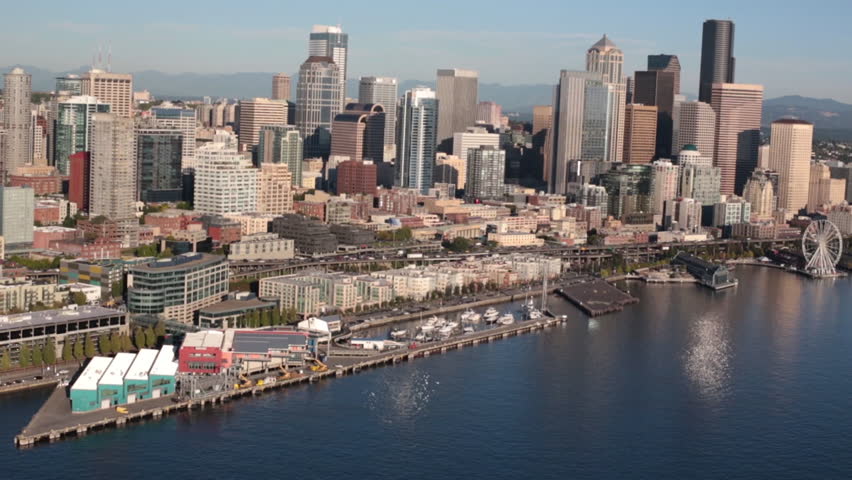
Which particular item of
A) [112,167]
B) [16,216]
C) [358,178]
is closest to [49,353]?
[16,216]

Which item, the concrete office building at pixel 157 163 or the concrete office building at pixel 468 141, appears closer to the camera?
the concrete office building at pixel 157 163

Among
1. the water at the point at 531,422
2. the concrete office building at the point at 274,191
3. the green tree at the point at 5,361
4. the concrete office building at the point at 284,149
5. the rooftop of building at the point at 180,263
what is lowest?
the water at the point at 531,422

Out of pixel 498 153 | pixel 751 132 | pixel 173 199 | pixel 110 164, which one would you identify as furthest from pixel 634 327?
pixel 751 132

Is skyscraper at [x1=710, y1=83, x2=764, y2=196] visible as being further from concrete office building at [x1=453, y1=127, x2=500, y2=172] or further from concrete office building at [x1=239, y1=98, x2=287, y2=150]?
concrete office building at [x1=239, y1=98, x2=287, y2=150]

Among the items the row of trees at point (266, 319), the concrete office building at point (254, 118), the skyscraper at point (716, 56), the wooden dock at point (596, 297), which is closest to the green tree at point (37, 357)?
the row of trees at point (266, 319)

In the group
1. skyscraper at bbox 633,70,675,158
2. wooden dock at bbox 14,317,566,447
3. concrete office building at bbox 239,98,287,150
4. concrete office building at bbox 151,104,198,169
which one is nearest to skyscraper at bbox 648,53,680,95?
skyscraper at bbox 633,70,675,158

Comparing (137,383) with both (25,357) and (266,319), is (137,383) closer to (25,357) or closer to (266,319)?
(25,357)

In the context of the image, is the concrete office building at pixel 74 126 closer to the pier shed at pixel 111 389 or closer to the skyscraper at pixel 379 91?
the skyscraper at pixel 379 91
